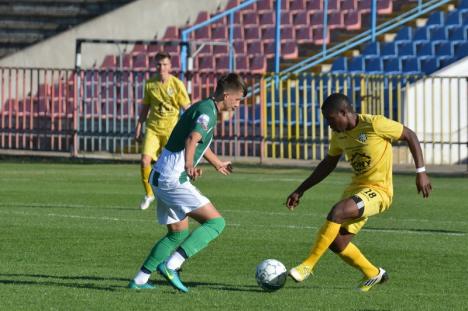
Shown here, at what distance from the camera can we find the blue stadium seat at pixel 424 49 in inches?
1207

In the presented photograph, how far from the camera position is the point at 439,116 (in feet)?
92.2

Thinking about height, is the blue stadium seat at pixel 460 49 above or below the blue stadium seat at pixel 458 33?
below

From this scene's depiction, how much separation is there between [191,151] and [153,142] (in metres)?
8.12

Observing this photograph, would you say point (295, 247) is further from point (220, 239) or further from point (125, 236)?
point (125, 236)

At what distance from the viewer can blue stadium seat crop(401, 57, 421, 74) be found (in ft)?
100

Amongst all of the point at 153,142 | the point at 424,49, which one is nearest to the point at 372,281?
the point at 153,142

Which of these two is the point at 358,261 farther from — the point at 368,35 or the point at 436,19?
the point at 368,35

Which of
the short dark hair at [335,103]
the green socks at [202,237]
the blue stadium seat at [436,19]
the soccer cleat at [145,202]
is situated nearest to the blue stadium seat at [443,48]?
the blue stadium seat at [436,19]

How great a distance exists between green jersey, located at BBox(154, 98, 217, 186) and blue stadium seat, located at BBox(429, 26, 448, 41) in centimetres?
2152

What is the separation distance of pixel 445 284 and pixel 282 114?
18235mm

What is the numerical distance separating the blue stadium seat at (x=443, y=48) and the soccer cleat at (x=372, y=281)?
66.8 ft

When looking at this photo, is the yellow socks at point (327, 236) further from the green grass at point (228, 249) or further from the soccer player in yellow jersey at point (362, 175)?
the green grass at point (228, 249)

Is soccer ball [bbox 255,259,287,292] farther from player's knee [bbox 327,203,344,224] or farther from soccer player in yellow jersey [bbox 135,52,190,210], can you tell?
soccer player in yellow jersey [bbox 135,52,190,210]

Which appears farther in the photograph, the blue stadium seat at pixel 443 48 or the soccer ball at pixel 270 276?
the blue stadium seat at pixel 443 48
